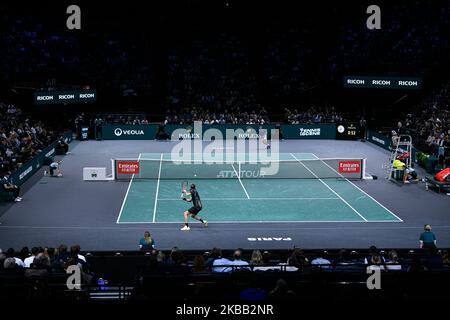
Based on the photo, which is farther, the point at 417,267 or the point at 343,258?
the point at 343,258

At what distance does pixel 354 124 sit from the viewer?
1829 inches

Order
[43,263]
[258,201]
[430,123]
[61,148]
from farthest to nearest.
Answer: [430,123] < [61,148] < [258,201] < [43,263]

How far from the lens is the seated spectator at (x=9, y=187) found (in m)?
26.3

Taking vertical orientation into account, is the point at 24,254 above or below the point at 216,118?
below

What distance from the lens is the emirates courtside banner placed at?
43.8 m

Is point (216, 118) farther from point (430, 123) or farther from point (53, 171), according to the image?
point (53, 171)

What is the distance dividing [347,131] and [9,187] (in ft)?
87.9

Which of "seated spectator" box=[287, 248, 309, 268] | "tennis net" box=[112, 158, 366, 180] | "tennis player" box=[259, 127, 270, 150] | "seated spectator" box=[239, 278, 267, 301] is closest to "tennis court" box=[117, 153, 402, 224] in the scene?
"tennis net" box=[112, 158, 366, 180]

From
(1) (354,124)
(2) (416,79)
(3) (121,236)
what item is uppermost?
(2) (416,79)

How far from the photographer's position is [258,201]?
2681 centimetres

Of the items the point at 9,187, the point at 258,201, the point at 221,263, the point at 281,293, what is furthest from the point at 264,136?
the point at 281,293
